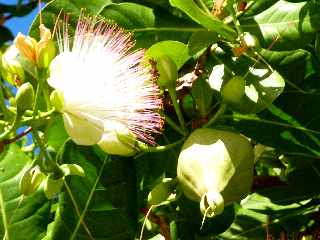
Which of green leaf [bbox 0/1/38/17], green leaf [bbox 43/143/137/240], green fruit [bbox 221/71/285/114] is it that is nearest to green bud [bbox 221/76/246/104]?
green fruit [bbox 221/71/285/114]

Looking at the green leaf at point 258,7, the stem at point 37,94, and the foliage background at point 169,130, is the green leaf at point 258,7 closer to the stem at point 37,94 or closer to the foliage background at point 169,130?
the foliage background at point 169,130

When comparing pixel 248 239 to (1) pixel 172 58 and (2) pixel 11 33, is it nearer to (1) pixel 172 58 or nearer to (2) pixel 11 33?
(1) pixel 172 58

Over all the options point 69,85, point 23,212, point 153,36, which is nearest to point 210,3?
point 153,36

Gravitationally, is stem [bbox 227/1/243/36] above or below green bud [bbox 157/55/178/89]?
above

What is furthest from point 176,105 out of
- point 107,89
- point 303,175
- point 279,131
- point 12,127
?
point 303,175

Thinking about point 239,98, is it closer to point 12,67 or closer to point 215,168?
point 215,168

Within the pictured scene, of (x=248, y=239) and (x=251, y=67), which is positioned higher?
(x=251, y=67)

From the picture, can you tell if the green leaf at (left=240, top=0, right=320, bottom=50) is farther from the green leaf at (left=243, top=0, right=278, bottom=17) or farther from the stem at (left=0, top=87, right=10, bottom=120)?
the stem at (left=0, top=87, right=10, bottom=120)

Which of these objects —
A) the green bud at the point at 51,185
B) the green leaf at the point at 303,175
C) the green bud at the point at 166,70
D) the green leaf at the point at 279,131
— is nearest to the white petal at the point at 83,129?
the green bud at the point at 51,185
